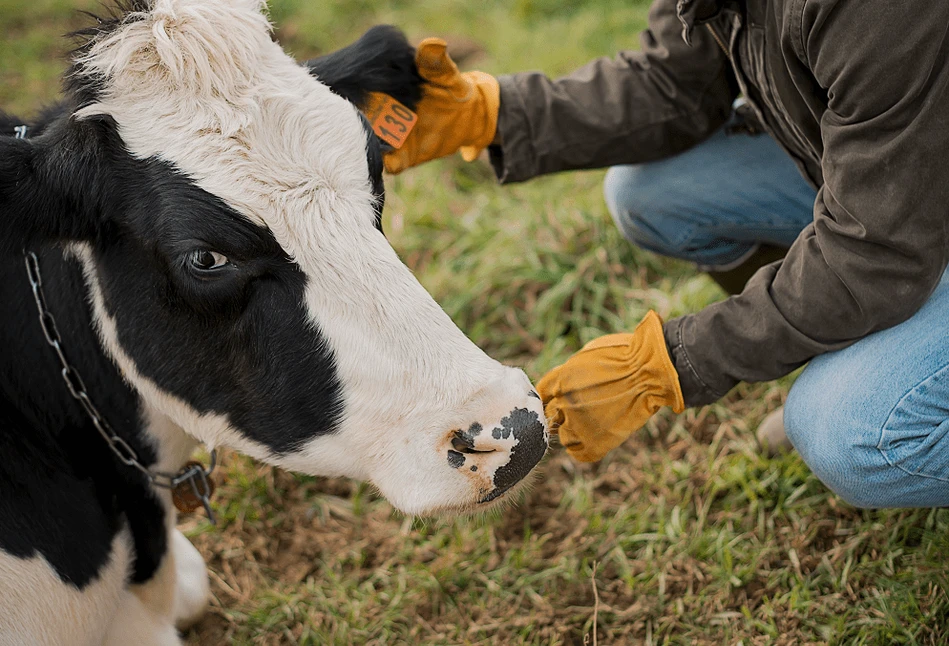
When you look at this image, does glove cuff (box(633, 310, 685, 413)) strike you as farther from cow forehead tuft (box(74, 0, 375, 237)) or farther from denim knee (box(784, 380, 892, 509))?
cow forehead tuft (box(74, 0, 375, 237))

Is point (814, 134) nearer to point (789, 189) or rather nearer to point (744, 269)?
point (789, 189)

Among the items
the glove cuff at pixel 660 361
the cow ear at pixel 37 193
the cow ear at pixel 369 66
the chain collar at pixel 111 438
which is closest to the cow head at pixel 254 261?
the cow ear at pixel 37 193

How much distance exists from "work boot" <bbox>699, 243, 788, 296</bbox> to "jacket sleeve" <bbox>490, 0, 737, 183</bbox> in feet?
1.77

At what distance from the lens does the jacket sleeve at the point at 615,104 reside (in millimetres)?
2809

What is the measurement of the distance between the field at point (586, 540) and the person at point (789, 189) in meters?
0.33

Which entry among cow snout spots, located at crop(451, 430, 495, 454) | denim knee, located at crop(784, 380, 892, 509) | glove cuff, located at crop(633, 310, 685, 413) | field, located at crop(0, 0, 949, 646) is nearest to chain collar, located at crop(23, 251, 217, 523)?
field, located at crop(0, 0, 949, 646)

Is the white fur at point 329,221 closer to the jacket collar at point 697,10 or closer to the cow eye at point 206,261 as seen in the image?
the cow eye at point 206,261

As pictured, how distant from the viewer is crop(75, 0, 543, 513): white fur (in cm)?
189

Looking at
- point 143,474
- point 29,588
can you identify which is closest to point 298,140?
point 143,474

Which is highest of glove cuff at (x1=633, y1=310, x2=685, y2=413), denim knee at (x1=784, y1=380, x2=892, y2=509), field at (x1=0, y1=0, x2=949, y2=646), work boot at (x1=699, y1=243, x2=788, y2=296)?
glove cuff at (x1=633, y1=310, x2=685, y2=413)

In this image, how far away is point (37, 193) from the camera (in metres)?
1.89

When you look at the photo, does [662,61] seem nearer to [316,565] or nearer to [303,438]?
[303,438]

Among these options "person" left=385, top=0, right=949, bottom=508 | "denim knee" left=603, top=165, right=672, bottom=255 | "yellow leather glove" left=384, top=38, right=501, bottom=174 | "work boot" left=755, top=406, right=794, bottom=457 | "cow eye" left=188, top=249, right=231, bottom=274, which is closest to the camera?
"cow eye" left=188, top=249, right=231, bottom=274

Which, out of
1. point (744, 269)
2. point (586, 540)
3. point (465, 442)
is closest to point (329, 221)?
point (465, 442)
